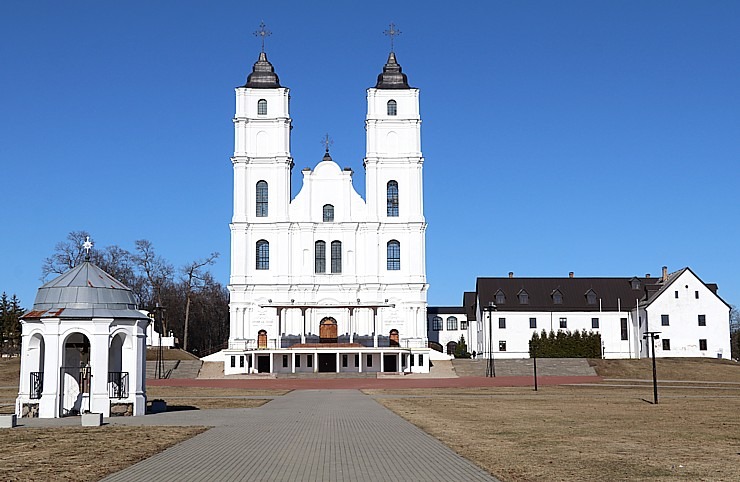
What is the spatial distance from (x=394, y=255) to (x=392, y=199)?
15.5 feet

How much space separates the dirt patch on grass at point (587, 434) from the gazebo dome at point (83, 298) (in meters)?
9.60

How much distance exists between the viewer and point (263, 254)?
251 ft

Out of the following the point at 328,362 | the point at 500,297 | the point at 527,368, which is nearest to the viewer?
the point at 527,368

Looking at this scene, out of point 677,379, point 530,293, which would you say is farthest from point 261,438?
point 530,293

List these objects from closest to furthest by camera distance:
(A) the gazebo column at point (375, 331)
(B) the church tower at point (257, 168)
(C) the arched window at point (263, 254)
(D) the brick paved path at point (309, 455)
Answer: (D) the brick paved path at point (309, 455)
(A) the gazebo column at point (375, 331)
(B) the church tower at point (257, 168)
(C) the arched window at point (263, 254)

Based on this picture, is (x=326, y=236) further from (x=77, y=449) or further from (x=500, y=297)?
(x=77, y=449)

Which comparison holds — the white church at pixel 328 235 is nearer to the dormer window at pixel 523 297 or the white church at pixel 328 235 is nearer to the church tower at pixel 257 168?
the church tower at pixel 257 168

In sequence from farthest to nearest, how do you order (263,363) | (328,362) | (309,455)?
1. (263,363)
2. (328,362)
3. (309,455)

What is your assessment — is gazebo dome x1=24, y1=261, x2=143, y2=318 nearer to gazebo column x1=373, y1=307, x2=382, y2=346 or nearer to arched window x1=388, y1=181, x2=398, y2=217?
gazebo column x1=373, y1=307, x2=382, y2=346

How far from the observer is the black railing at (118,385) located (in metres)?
28.2

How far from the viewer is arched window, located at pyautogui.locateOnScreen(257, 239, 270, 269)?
76.3 metres

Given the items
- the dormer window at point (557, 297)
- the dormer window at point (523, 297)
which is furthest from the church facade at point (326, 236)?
the dormer window at point (557, 297)

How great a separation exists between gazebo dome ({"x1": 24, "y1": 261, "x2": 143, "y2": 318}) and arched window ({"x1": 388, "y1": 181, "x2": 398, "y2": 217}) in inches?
1946

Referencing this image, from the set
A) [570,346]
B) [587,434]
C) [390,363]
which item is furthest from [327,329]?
[587,434]
